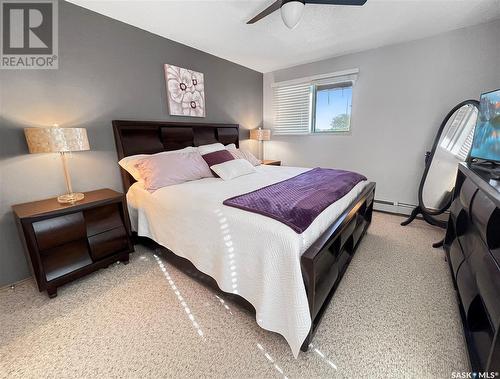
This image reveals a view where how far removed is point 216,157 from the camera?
8.99 feet

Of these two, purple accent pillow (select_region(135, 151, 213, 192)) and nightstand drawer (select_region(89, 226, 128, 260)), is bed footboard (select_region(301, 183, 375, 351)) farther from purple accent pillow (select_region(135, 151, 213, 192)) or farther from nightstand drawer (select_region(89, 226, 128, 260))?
nightstand drawer (select_region(89, 226, 128, 260))

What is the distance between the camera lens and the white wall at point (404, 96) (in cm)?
255

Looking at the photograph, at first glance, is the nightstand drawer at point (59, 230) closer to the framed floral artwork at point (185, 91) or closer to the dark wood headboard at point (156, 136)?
the dark wood headboard at point (156, 136)

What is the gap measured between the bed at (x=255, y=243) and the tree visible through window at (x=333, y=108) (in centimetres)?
161

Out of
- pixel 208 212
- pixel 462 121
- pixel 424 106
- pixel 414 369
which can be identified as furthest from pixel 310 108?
pixel 414 369

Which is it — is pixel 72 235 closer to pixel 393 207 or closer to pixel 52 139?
pixel 52 139

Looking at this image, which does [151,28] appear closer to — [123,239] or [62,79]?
[62,79]

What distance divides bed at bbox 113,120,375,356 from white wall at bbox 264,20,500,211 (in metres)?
1.17

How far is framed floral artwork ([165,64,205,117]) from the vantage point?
2799 mm

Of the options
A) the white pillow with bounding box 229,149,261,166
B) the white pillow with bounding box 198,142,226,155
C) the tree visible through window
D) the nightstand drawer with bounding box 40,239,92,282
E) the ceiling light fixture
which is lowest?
the nightstand drawer with bounding box 40,239,92,282

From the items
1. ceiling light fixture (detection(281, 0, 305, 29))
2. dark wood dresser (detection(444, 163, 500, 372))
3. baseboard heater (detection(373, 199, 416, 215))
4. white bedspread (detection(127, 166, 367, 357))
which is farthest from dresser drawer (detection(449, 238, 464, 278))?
ceiling light fixture (detection(281, 0, 305, 29))

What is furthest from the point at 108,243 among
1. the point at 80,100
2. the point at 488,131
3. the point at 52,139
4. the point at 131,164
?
the point at 488,131

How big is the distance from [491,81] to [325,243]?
120 inches

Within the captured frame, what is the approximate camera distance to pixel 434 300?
5.32 ft
